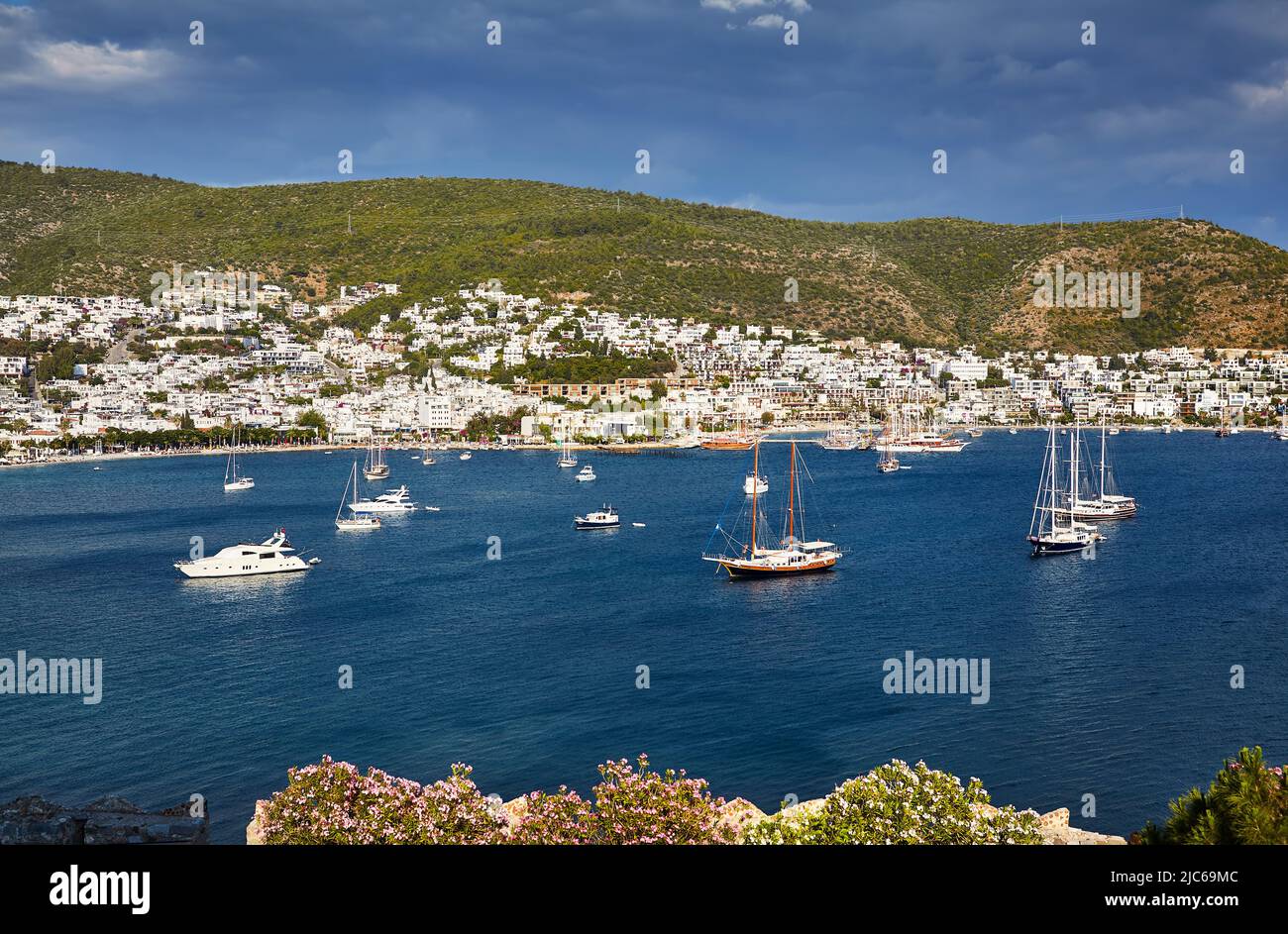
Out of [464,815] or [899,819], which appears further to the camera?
[464,815]

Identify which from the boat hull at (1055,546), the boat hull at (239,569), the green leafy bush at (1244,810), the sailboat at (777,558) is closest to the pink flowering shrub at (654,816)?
the green leafy bush at (1244,810)

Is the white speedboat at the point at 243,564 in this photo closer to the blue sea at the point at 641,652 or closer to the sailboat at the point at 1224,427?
the blue sea at the point at 641,652

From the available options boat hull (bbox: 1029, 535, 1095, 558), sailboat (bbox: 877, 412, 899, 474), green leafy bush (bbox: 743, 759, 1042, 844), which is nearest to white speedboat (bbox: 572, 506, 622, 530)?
boat hull (bbox: 1029, 535, 1095, 558)

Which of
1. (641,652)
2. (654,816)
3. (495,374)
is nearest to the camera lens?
(654,816)

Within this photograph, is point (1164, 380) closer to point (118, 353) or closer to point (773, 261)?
point (773, 261)

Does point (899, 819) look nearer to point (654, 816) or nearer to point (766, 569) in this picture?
point (654, 816)

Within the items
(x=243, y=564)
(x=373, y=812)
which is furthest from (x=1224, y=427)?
(x=373, y=812)
